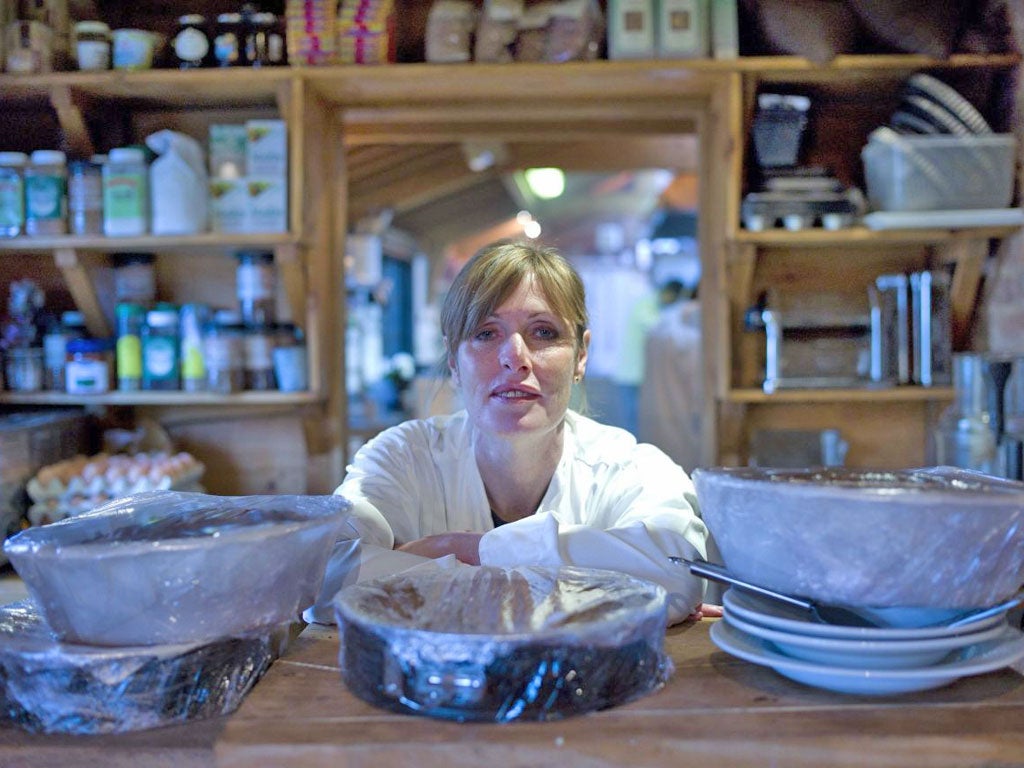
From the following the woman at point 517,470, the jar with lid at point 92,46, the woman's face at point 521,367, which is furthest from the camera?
the jar with lid at point 92,46

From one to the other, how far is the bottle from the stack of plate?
1294 mm

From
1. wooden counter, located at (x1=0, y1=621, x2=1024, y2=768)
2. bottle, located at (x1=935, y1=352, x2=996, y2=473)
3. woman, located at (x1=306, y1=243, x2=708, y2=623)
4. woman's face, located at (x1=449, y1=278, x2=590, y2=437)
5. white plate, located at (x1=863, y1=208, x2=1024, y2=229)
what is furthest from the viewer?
white plate, located at (x1=863, y1=208, x2=1024, y2=229)

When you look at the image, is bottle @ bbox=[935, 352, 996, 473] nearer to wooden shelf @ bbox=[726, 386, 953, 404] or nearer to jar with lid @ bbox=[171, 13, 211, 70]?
wooden shelf @ bbox=[726, 386, 953, 404]

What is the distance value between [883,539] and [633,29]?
2.03 meters

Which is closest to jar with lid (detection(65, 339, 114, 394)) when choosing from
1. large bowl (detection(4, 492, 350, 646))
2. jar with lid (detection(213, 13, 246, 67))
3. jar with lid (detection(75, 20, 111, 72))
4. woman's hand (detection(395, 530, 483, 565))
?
jar with lid (detection(75, 20, 111, 72))

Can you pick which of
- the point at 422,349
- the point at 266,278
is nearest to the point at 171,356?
the point at 266,278

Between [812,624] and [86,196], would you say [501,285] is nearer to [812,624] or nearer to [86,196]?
[812,624]

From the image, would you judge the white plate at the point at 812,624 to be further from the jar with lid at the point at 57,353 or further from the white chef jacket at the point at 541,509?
the jar with lid at the point at 57,353

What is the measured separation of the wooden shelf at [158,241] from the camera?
250 centimetres

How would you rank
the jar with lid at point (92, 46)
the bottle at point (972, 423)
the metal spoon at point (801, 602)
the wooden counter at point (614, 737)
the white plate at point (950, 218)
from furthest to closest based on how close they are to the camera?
the jar with lid at point (92, 46), the white plate at point (950, 218), the bottle at point (972, 423), the metal spoon at point (801, 602), the wooden counter at point (614, 737)

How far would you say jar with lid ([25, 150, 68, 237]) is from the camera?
2.53m

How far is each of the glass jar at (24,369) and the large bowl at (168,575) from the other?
203 cm

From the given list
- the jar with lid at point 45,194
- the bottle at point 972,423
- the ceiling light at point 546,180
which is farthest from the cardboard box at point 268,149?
the ceiling light at point 546,180

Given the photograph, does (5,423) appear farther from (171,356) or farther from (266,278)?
(266,278)
